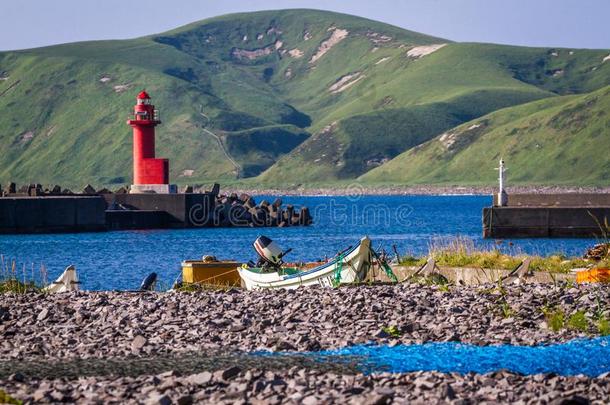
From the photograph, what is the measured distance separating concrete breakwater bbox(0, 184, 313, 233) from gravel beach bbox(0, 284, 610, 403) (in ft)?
166

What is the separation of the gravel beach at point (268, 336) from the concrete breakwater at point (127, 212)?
50500 millimetres

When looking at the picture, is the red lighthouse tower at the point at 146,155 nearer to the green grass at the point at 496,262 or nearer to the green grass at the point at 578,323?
the green grass at the point at 496,262

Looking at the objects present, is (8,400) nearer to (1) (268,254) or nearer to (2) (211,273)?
(1) (268,254)

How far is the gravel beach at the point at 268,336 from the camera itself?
47.0 feet

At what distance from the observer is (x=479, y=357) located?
55.6 feet

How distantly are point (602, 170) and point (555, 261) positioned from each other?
167m

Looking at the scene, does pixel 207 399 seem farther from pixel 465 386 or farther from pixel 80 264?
pixel 80 264

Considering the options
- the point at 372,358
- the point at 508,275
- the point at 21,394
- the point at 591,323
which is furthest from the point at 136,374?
the point at 508,275

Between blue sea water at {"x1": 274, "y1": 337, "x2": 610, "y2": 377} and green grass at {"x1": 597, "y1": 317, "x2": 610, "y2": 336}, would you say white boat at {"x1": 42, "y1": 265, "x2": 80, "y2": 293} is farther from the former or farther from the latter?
green grass at {"x1": 597, "y1": 317, "x2": 610, "y2": 336}

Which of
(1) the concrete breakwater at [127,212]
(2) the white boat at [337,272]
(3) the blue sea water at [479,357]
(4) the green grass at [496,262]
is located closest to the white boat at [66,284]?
(2) the white boat at [337,272]

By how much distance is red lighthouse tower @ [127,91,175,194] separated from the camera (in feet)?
259

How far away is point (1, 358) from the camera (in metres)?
18.2

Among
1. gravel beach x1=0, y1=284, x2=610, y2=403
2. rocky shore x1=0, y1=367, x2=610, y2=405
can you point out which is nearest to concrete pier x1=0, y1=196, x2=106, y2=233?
gravel beach x1=0, y1=284, x2=610, y2=403

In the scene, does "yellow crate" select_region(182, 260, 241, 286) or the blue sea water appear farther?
"yellow crate" select_region(182, 260, 241, 286)
